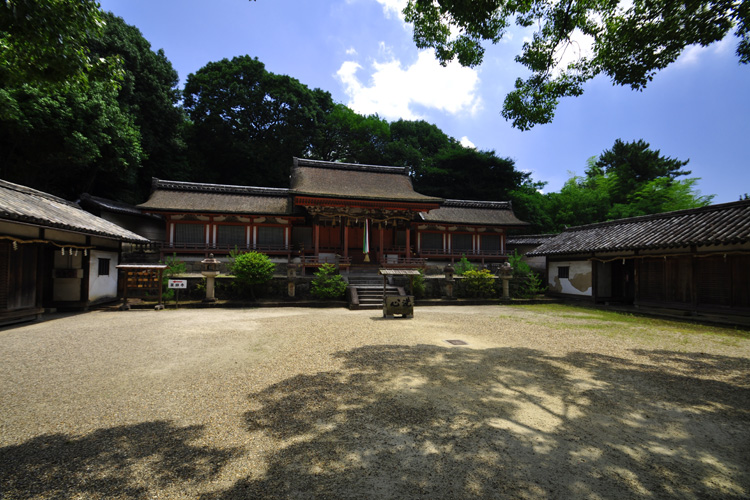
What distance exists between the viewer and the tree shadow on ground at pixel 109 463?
2.57 meters

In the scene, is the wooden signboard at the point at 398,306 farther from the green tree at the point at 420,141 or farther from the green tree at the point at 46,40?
the green tree at the point at 420,141

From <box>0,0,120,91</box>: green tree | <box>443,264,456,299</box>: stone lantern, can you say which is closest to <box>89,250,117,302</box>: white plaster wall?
<box>0,0,120,91</box>: green tree

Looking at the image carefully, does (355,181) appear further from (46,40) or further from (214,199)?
(46,40)

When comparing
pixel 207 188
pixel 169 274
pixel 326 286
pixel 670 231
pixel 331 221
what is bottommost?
pixel 326 286

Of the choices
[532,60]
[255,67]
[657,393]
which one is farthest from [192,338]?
[255,67]

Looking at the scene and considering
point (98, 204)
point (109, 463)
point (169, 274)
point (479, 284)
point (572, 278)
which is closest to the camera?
point (109, 463)

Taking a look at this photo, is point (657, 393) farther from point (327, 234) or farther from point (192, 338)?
point (327, 234)

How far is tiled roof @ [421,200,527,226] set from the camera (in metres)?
23.8

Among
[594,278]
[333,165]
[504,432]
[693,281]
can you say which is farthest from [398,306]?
[333,165]

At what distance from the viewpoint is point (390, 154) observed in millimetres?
36188

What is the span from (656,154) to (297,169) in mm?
34888

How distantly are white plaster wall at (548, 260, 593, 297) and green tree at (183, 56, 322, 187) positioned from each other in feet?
85.6

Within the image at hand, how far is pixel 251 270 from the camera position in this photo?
45.1 feet

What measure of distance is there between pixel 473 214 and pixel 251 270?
17.9 m
